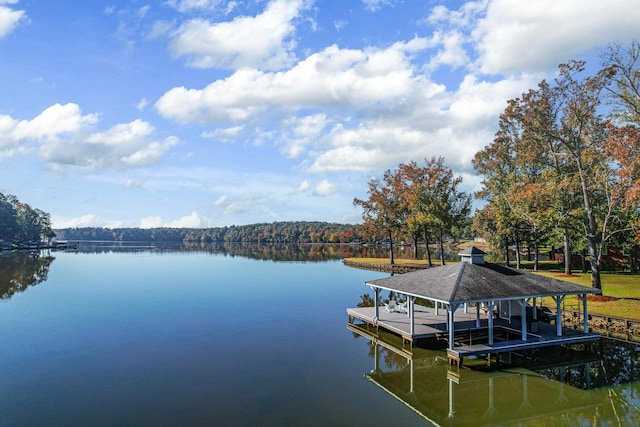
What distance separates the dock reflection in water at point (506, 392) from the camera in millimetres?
13727

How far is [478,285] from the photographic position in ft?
66.5

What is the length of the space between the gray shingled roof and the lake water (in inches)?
116

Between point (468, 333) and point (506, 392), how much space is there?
6.88 meters

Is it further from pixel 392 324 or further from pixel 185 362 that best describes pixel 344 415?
pixel 392 324

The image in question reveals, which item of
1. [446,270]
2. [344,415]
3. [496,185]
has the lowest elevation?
[344,415]

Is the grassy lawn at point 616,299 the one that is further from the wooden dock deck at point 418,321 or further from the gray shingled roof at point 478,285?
the wooden dock deck at point 418,321

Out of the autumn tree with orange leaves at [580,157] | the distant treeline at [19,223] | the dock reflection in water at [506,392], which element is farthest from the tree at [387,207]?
the distant treeline at [19,223]

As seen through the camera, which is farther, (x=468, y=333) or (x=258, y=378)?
(x=468, y=333)

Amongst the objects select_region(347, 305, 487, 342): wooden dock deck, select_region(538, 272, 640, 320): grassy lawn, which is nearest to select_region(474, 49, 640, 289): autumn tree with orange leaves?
select_region(538, 272, 640, 320): grassy lawn

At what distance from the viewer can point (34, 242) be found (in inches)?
5320

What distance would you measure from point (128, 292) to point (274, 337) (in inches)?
935

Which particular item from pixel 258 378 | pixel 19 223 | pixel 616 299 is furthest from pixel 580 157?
pixel 19 223

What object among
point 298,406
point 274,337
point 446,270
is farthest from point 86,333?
point 446,270

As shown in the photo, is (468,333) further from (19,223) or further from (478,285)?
(19,223)
